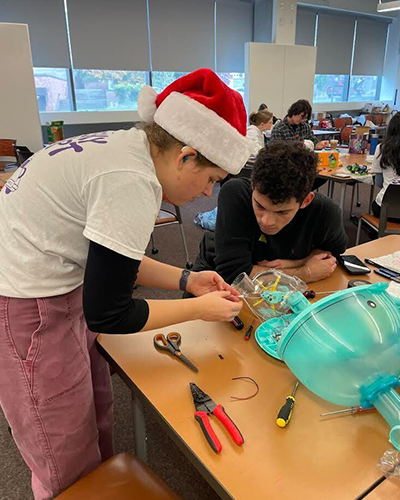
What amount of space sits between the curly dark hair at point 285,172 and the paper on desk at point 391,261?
46 cm

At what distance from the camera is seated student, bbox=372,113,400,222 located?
9.29 feet

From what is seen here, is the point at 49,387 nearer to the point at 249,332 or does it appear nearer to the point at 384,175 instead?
the point at 249,332

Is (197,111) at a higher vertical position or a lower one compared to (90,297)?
higher

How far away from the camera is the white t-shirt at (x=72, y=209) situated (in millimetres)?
703

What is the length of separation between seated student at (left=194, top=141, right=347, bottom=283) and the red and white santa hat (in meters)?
0.38

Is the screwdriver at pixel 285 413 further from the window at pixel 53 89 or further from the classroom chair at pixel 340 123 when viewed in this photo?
the classroom chair at pixel 340 123

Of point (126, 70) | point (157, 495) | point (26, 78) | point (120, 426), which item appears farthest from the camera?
point (126, 70)

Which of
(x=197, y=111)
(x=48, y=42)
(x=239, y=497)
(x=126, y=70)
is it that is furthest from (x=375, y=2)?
(x=239, y=497)

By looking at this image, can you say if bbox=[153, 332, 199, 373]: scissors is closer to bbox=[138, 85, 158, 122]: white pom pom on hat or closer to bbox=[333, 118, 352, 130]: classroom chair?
bbox=[138, 85, 158, 122]: white pom pom on hat

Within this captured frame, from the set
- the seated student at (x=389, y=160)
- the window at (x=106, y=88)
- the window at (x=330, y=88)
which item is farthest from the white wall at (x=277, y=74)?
the seated student at (x=389, y=160)

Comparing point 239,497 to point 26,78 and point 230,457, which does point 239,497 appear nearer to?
point 230,457

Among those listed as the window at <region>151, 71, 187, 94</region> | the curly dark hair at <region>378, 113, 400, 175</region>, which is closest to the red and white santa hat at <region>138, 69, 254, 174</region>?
the curly dark hair at <region>378, 113, 400, 175</region>

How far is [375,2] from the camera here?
27.6ft

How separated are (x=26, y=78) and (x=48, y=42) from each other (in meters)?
1.20
